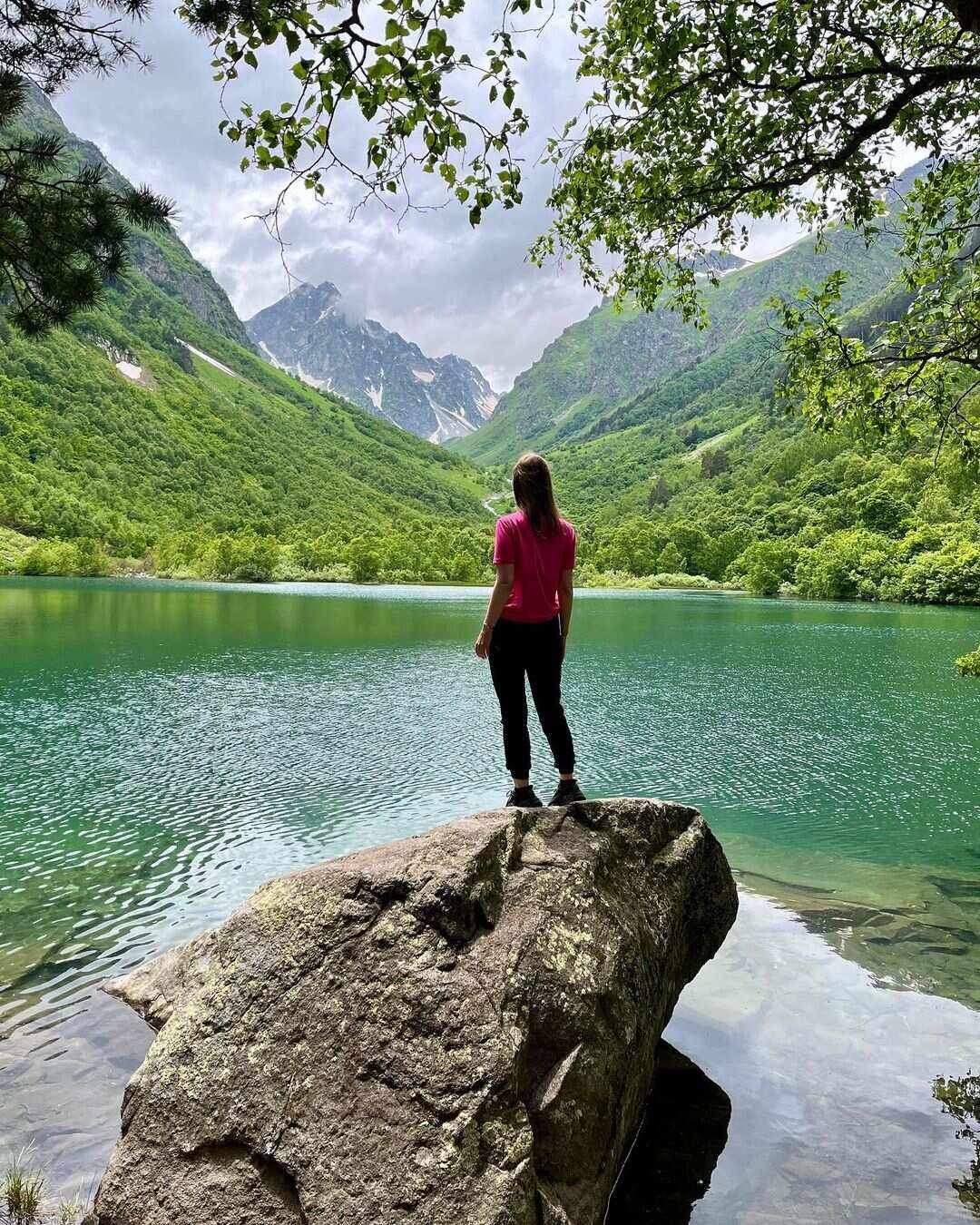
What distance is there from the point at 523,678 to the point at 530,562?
99 centimetres

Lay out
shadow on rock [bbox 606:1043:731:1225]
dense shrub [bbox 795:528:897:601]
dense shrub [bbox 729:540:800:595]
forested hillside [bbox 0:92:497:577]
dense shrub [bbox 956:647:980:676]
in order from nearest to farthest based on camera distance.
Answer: shadow on rock [bbox 606:1043:731:1225] < dense shrub [bbox 956:647:980:676] < dense shrub [bbox 795:528:897:601] < dense shrub [bbox 729:540:800:595] < forested hillside [bbox 0:92:497:577]

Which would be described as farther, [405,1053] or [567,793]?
[567,793]

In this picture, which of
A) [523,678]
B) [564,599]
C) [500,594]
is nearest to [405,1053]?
[523,678]

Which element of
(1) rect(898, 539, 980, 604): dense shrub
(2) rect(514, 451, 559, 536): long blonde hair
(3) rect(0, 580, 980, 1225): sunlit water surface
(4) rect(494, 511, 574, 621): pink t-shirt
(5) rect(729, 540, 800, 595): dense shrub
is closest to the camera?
(3) rect(0, 580, 980, 1225): sunlit water surface

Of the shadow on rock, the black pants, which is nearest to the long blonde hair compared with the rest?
the black pants

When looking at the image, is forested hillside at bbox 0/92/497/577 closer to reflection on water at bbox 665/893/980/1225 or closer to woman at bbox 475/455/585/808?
woman at bbox 475/455/585/808

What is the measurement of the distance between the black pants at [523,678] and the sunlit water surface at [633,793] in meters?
2.87

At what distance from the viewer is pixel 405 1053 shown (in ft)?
12.7

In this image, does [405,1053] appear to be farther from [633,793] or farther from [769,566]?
[769,566]

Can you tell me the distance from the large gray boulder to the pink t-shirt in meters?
1.76

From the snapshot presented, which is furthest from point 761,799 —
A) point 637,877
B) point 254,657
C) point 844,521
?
point 844,521

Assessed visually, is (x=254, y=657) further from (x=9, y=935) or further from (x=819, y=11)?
(x=819, y=11)

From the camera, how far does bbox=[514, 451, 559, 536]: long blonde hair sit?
586 centimetres

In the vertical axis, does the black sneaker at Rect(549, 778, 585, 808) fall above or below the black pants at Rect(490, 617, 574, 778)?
below
